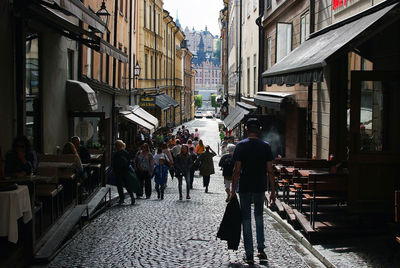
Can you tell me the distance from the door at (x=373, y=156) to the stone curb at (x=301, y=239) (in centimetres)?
92

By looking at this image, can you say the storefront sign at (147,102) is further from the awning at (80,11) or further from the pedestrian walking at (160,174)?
the awning at (80,11)

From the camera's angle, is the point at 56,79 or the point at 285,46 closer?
the point at 56,79

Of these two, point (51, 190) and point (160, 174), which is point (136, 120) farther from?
point (51, 190)

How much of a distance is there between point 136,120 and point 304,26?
11.5 m

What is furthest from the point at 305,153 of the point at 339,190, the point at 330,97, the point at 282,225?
the point at 339,190

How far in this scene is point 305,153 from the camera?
56.2 ft

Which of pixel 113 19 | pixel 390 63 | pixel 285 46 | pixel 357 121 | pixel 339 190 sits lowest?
pixel 339 190

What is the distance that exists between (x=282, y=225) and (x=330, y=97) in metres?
4.05

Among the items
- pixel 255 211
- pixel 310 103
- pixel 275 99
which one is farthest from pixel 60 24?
pixel 275 99

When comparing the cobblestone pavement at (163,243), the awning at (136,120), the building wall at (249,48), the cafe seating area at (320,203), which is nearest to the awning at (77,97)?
the cobblestone pavement at (163,243)

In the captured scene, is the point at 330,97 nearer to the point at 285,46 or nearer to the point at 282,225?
the point at 282,225

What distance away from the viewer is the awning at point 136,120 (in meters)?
26.0

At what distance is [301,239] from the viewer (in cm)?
878

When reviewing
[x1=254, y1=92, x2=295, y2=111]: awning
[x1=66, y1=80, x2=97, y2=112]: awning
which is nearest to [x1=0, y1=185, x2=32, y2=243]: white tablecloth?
[x1=66, y1=80, x2=97, y2=112]: awning
